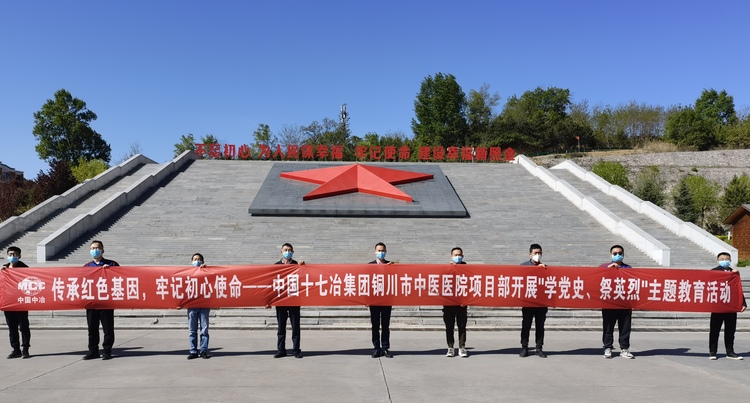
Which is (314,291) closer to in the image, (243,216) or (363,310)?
(363,310)

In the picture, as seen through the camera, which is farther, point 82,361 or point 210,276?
point 210,276

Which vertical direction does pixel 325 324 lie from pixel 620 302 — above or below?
below

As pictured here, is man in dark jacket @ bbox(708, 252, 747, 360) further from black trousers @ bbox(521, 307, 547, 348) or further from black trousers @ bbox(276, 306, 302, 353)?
black trousers @ bbox(276, 306, 302, 353)

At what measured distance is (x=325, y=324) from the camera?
33.0 ft

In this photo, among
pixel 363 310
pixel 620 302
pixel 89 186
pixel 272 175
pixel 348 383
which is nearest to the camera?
pixel 348 383

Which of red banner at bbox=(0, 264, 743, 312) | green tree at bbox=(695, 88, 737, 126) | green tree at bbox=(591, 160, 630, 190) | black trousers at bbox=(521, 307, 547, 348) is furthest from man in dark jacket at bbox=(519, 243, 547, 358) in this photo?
green tree at bbox=(695, 88, 737, 126)

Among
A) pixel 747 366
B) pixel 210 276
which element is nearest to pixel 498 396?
pixel 747 366

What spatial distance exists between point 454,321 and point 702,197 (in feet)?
108

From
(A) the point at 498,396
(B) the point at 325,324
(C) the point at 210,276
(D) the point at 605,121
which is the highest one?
(D) the point at 605,121

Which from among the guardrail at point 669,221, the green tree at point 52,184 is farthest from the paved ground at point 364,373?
the green tree at point 52,184

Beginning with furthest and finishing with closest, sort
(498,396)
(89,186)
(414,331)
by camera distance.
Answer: (89,186) < (414,331) < (498,396)

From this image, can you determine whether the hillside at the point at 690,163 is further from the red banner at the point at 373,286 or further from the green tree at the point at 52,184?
the green tree at the point at 52,184

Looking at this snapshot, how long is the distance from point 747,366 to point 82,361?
8.54 m

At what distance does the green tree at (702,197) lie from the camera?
34406 mm
